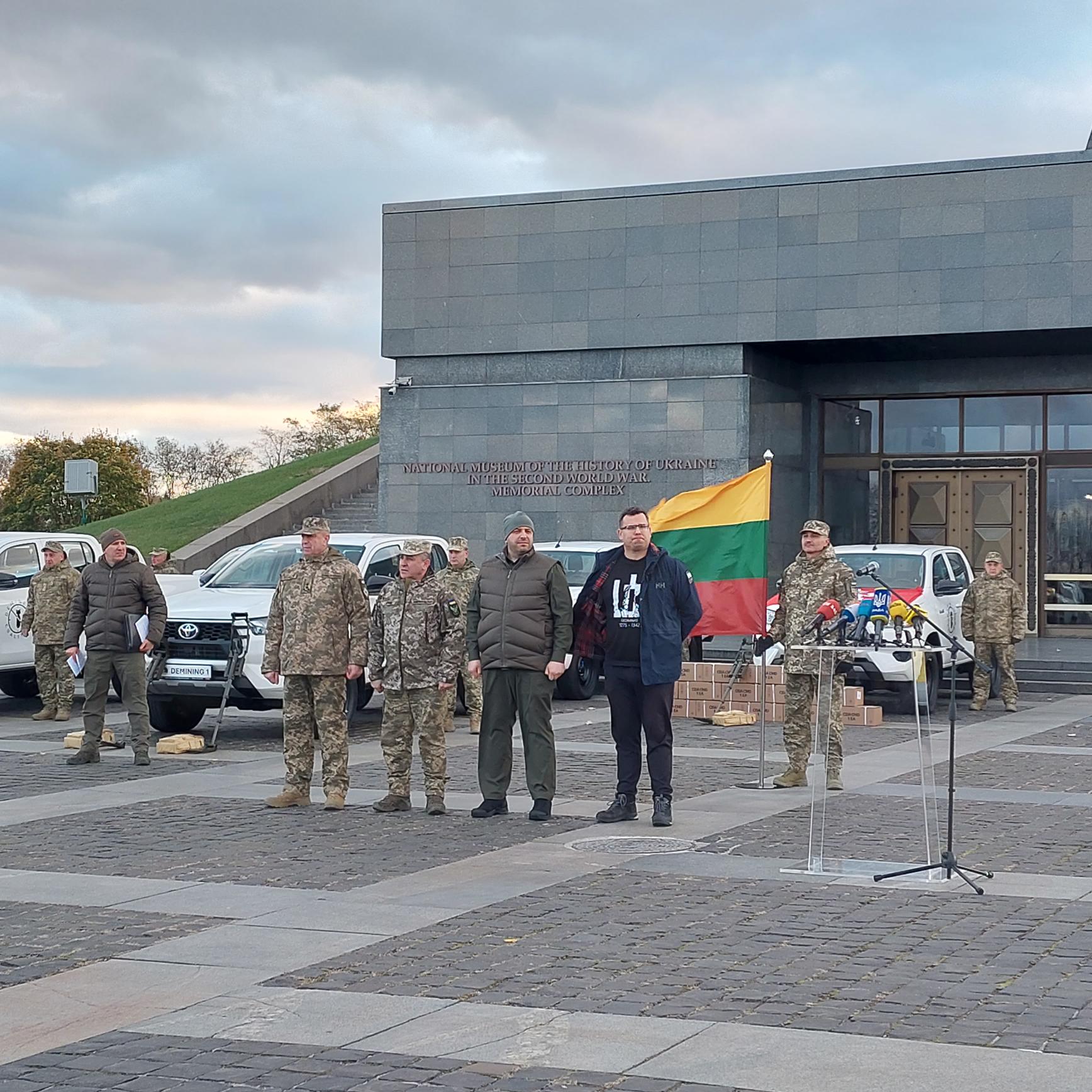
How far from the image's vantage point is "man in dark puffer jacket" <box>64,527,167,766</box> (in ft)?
47.6

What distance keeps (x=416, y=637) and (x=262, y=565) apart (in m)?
6.61

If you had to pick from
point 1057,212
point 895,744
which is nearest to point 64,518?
point 1057,212

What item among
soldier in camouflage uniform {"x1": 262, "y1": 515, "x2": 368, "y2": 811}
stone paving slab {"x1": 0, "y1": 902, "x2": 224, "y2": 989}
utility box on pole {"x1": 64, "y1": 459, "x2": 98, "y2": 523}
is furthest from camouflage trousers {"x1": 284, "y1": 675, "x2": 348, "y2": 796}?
utility box on pole {"x1": 64, "y1": 459, "x2": 98, "y2": 523}

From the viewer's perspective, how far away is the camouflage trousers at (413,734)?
11.3 metres

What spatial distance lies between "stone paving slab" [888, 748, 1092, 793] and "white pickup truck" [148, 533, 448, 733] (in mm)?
5400

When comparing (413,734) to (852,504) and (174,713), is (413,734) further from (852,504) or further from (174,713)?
(852,504)

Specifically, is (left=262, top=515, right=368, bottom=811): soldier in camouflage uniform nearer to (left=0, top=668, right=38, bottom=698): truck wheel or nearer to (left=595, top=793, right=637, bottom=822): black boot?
(left=595, top=793, right=637, bottom=822): black boot

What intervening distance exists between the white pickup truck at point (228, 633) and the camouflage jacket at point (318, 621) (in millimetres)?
3119

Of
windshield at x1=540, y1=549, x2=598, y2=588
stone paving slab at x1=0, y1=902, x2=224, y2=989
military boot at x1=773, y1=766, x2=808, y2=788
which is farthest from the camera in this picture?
windshield at x1=540, y1=549, x2=598, y2=588

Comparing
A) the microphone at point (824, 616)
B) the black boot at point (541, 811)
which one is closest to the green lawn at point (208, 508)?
the black boot at point (541, 811)

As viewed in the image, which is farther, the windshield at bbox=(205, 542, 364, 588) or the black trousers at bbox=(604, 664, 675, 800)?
the windshield at bbox=(205, 542, 364, 588)

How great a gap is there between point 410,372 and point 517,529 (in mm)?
20943

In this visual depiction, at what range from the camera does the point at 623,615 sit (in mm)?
11008

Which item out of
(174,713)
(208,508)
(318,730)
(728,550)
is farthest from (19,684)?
(208,508)
